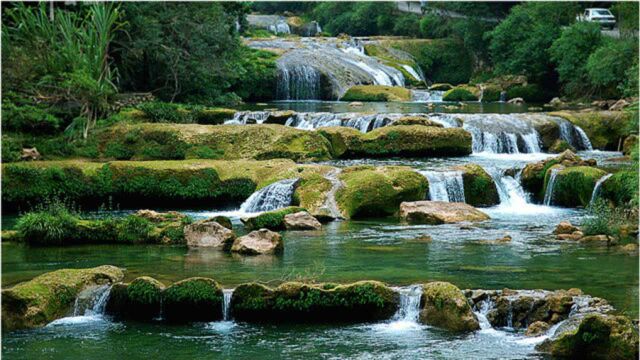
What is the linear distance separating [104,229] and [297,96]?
2954 centimetres

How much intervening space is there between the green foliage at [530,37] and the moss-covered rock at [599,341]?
36671 mm

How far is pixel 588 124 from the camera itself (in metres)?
31.0

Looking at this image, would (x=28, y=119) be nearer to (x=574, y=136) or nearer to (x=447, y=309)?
(x=574, y=136)

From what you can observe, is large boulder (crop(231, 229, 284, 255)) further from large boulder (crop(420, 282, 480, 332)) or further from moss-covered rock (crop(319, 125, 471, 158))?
moss-covered rock (crop(319, 125, 471, 158))

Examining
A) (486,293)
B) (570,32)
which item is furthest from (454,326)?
(570,32)

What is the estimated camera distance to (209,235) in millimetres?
18547

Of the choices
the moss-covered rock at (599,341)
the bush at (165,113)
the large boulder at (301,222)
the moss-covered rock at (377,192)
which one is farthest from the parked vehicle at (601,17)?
the moss-covered rock at (599,341)

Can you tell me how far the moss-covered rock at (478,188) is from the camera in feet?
76.9

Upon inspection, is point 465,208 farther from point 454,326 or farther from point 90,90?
point 90,90

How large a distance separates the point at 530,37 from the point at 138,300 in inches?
1477

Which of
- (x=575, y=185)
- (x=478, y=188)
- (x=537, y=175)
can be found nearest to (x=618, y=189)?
(x=575, y=185)

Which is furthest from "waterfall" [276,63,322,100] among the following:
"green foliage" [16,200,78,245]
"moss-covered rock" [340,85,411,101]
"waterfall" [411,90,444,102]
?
"green foliage" [16,200,78,245]

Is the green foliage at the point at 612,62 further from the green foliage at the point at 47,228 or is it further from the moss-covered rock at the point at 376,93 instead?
the green foliage at the point at 47,228

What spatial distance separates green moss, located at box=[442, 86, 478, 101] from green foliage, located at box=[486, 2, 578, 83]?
8.98 feet
